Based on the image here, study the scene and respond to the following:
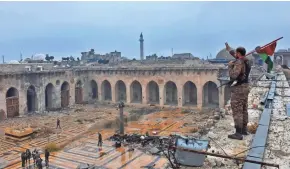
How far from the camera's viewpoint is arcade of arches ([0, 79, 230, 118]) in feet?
96.1

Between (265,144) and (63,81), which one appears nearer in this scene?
(265,144)

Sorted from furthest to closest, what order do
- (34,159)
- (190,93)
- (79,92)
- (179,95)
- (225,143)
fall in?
1. (79,92)
2. (190,93)
3. (179,95)
4. (34,159)
5. (225,143)

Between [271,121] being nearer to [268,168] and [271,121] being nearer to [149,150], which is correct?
[268,168]

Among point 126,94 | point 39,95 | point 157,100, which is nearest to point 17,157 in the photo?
point 39,95

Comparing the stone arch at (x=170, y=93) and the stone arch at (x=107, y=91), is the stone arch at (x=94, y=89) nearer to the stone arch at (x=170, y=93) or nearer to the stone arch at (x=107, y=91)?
the stone arch at (x=107, y=91)

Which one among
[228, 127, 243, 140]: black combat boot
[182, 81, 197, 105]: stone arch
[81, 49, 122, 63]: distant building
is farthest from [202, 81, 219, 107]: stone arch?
[228, 127, 243, 140]: black combat boot

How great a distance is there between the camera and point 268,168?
396 centimetres

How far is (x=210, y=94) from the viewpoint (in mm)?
32938

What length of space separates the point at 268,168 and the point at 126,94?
30.6 metres

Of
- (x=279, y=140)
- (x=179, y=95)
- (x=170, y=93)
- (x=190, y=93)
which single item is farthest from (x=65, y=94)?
(x=279, y=140)

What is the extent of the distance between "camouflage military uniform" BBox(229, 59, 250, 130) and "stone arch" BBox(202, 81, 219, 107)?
27314 millimetres

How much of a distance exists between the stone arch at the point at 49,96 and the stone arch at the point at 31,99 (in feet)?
5.45

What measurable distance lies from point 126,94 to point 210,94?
33.1 ft

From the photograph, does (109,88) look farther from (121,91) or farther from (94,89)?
(94,89)
